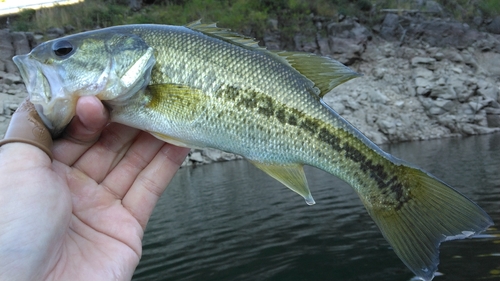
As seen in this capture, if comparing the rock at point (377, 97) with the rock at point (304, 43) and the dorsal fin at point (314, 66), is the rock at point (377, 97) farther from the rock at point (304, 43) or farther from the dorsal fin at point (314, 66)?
the dorsal fin at point (314, 66)

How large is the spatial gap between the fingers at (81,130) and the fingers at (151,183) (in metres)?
0.52

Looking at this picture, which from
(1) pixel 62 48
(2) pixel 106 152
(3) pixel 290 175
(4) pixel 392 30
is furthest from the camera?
(4) pixel 392 30

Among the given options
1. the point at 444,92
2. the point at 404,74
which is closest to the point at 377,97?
the point at 404,74

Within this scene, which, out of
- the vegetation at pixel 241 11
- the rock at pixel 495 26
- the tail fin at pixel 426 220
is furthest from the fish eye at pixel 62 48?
the rock at pixel 495 26

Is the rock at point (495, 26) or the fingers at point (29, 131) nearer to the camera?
the fingers at point (29, 131)

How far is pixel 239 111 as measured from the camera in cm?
288

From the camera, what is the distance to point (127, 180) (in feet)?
11.2

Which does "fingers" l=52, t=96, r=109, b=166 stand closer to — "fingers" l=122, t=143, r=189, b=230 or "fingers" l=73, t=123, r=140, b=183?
"fingers" l=73, t=123, r=140, b=183

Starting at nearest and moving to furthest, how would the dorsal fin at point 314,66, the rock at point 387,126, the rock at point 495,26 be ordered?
1. the dorsal fin at point 314,66
2. the rock at point 387,126
3. the rock at point 495,26

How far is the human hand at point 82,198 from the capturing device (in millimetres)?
2430

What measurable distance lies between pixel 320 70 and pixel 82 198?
2.16m

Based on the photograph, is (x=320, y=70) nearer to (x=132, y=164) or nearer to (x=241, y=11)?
(x=132, y=164)

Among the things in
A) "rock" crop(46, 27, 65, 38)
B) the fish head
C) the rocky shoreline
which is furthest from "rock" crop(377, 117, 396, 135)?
the fish head

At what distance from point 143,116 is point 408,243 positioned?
2.16 m
